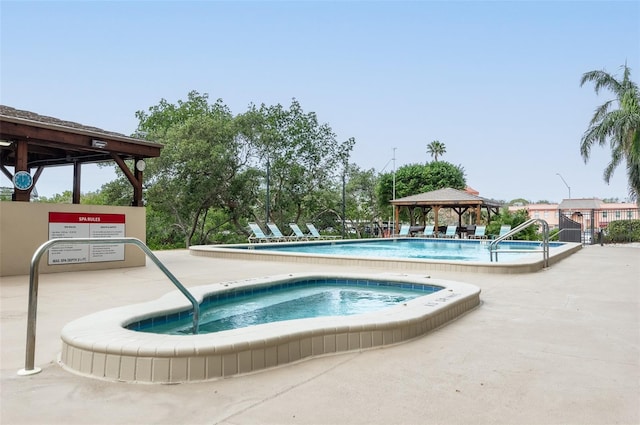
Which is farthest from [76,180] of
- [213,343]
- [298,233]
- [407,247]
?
[407,247]

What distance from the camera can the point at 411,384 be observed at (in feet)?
8.54

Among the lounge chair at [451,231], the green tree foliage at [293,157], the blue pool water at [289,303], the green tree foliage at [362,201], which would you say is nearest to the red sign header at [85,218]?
the blue pool water at [289,303]

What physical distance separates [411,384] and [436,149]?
4472cm

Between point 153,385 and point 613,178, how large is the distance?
20014mm

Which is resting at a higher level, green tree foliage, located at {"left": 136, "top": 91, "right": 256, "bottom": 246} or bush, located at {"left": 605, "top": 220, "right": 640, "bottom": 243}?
green tree foliage, located at {"left": 136, "top": 91, "right": 256, "bottom": 246}

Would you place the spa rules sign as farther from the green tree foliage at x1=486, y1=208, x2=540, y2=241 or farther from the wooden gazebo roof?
the green tree foliage at x1=486, y1=208, x2=540, y2=241

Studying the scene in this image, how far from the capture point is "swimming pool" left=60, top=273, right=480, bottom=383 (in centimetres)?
263

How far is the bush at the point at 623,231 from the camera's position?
19.5m

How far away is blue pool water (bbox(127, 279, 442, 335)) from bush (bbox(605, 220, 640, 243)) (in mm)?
17728

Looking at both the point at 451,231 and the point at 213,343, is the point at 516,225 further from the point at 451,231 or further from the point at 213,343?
the point at 213,343

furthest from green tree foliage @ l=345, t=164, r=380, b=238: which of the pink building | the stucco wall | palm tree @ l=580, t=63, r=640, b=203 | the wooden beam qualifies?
the stucco wall

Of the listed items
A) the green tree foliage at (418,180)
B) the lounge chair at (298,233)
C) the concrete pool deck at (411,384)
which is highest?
the green tree foliage at (418,180)

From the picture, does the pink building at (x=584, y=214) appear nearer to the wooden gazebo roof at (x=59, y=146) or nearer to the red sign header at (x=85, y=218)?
the wooden gazebo roof at (x=59, y=146)

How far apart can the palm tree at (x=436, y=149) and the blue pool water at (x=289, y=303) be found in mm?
40252
